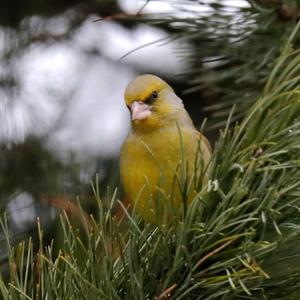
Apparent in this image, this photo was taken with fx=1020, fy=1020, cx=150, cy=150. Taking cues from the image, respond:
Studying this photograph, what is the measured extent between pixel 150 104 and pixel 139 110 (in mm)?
84

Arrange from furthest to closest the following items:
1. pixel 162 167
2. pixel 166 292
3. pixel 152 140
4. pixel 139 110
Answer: pixel 139 110
pixel 152 140
pixel 162 167
pixel 166 292

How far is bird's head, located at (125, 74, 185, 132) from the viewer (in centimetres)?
279

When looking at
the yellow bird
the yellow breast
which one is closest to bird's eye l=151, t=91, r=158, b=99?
the yellow bird

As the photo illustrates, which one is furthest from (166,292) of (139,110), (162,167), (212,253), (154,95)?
(154,95)

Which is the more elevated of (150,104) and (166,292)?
(166,292)

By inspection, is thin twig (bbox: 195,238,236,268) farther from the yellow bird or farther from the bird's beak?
the bird's beak

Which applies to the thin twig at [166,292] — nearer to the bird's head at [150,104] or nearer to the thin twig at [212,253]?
the thin twig at [212,253]

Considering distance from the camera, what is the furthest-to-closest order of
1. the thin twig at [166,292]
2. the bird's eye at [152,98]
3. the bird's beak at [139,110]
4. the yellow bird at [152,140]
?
the bird's eye at [152,98] < the bird's beak at [139,110] < the yellow bird at [152,140] < the thin twig at [166,292]

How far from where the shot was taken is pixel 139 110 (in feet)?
9.23

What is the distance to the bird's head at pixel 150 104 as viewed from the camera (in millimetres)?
2785

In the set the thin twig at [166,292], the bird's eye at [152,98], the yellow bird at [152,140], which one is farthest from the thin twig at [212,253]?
the bird's eye at [152,98]

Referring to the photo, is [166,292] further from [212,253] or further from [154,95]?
[154,95]

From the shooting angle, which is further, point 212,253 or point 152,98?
point 152,98

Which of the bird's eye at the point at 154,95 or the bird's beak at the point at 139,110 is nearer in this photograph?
the bird's beak at the point at 139,110
